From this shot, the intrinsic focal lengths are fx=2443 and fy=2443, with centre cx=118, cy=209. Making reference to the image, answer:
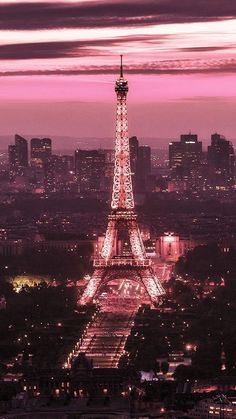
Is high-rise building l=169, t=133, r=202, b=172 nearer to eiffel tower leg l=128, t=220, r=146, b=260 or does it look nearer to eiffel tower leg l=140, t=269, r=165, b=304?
eiffel tower leg l=128, t=220, r=146, b=260

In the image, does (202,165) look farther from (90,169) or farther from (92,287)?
(92,287)

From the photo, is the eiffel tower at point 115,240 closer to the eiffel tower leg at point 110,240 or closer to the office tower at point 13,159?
the eiffel tower leg at point 110,240

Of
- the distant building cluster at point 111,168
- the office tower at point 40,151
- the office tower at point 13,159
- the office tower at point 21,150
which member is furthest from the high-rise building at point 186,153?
the office tower at point 13,159

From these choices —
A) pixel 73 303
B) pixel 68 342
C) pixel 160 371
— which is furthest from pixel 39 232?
pixel 160 371

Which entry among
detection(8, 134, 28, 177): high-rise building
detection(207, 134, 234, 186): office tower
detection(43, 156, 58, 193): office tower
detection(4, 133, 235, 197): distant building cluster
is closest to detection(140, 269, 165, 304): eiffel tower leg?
detection(4, 133, 235, 197): distant building cluster

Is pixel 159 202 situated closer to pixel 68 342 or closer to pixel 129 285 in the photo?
pixel 129 285
